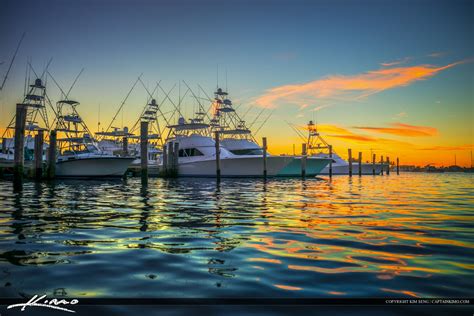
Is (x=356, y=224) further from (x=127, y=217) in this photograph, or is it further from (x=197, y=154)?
(x=197, y=154)

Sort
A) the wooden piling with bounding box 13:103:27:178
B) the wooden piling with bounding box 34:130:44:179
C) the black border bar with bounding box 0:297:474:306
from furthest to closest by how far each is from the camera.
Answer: the wooden piling with bounding box 34:130:44:179 < the wooden piling with bounding box 13:103:27:178 < the black border bar with bounding box 0:297:474:306

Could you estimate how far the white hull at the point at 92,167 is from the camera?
28.8 metres

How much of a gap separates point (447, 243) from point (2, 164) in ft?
112

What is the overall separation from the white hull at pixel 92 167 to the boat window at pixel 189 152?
26.3 feet

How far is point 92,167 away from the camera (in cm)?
2903

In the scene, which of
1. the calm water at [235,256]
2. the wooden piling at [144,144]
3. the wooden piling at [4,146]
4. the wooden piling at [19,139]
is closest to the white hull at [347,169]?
the wooden piling at [144,144]

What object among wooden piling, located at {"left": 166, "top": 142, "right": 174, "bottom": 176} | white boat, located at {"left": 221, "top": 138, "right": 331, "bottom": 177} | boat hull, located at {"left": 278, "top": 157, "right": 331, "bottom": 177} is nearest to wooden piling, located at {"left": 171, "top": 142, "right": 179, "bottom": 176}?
wooden piling, located at {"left": 166, "top": 142, "right": 174, "bottom": 176}

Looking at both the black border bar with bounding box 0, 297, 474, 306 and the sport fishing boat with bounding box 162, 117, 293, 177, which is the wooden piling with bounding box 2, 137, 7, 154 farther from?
the black border bar with bounding box 0, 297, 474, 306

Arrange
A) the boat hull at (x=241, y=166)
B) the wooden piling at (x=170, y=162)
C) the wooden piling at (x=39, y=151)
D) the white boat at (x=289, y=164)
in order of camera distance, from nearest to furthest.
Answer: the wooden piling at (x=39, y=151) < the boat hull at (x=241, y=166) < the wooden piling at (x=170, y=162) < the white boat at (x=289, y=164)

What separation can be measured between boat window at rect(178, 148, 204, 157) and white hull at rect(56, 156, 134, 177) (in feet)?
26.3

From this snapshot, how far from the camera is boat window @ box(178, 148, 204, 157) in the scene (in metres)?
36.2
